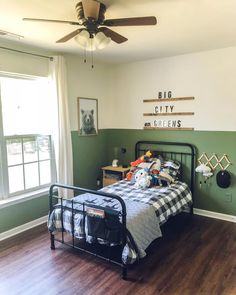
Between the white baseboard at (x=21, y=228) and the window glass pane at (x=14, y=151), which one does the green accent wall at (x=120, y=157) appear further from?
the window glass pane at (x=14, y=151)

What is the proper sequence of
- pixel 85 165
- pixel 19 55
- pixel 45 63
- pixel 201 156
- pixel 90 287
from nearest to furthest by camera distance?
pixel 90 287 < pixel 19 55 < pixel 45 63 < pixel 201 156 < pixel 85 165

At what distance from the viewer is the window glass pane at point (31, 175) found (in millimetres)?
3754

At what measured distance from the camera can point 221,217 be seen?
13.1ft

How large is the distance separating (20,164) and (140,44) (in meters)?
2.41

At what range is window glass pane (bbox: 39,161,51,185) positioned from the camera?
13.1 ft

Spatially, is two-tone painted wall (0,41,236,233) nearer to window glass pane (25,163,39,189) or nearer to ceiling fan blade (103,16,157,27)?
window glass pane (25,163,39,189)

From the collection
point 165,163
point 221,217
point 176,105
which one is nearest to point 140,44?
point 176,105

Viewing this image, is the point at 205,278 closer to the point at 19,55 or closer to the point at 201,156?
the point at 201,156

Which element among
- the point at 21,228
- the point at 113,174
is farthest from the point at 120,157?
the point at 21,228

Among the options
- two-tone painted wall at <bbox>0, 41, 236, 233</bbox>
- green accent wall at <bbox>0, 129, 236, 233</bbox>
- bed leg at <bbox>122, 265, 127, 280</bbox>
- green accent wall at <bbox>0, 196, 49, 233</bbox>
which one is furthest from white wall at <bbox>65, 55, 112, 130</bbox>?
bed leg at <bbox>122, 265, 127, 280</bbox>

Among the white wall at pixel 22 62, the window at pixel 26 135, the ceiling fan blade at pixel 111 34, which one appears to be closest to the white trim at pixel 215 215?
the window at pixel 26 135

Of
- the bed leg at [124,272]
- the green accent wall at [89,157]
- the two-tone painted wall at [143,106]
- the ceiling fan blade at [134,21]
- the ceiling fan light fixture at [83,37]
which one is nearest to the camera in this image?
the ceiling fan blade at [134,21]

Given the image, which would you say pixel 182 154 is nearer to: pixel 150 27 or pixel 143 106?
pixel 143 106

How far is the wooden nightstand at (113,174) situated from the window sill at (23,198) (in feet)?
3.86
